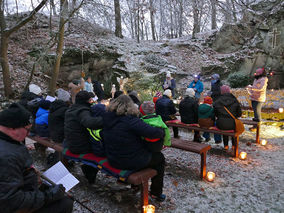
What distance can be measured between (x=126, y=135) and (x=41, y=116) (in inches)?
114

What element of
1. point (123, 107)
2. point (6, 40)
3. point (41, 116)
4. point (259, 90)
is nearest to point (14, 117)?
point (123, 107)

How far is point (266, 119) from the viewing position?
8078 mm

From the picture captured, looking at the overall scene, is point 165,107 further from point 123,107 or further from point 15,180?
point 15,180

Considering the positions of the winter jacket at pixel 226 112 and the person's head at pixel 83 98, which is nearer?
the person's head at pixel 83 98

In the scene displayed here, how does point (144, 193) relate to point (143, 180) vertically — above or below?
below

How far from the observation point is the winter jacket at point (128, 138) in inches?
104

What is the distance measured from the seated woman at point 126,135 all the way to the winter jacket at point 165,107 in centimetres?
303

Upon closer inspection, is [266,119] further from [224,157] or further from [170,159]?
[170,159]

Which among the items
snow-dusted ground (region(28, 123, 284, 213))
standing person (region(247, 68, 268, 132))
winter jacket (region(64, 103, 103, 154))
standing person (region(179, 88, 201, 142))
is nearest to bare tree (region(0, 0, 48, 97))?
snow-dusted ground (region(28, 123, 284, 213))

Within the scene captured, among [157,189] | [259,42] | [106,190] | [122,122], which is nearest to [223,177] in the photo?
[157,189]

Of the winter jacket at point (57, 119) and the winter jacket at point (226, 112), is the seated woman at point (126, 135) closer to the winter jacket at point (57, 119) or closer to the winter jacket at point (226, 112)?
the winter jacket at point (57, 119)

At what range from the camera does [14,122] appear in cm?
179

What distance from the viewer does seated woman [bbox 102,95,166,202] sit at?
2.65 m

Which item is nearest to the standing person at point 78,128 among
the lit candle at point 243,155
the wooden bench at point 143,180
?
the wooden bench at point 143,180
